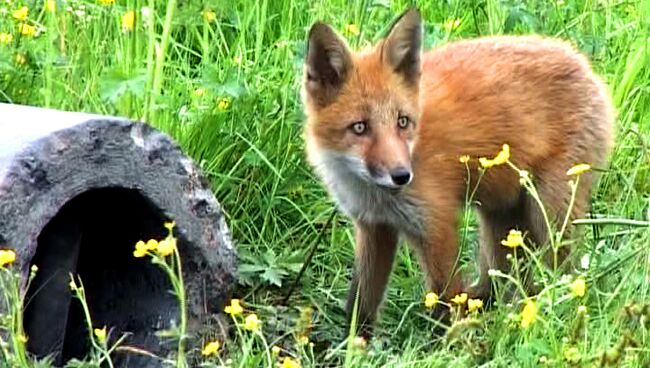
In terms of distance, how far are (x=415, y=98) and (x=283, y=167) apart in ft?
2.83

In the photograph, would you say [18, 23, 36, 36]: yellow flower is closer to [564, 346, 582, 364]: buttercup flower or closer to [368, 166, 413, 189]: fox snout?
[368, 166, 413, 189]: fox snout

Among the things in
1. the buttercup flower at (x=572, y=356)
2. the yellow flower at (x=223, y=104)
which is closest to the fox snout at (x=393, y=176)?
the yellow flower at (x=223, y=104)

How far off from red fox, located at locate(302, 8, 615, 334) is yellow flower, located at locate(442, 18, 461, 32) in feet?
2.23

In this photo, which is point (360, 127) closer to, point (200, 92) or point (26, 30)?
point (200, 92)

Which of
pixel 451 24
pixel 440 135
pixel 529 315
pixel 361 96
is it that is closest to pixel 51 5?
pixel 361 96

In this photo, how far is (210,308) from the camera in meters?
4.76

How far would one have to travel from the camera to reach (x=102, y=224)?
16.1 ft

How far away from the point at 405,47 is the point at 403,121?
31 cm

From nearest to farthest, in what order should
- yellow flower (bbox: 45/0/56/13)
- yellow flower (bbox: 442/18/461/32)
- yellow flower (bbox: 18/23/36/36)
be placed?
yellow flower (bbox: 45/0/56/13)
yellow flower (bbox: 18/23/36/36)
yellow flower (bbox: 442/18/461/32)

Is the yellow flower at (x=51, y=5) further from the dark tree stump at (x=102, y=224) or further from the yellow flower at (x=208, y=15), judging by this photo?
the dark tree stump at (x=102, y=224)

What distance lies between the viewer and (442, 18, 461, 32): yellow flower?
21.1ft

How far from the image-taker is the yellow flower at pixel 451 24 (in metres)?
6.42

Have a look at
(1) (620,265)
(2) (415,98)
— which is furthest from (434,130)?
(1) (620,265)

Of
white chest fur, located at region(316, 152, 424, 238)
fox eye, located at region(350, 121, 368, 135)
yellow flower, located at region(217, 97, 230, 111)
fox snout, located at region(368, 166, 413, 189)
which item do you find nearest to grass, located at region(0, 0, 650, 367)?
yellow flower, located at region(217, 97, 230, 111)
